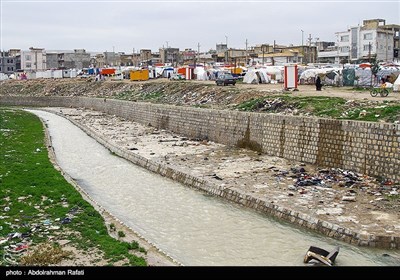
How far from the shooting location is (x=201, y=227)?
13.1m

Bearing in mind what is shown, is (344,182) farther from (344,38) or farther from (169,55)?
(169,55)

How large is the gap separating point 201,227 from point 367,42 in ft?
256

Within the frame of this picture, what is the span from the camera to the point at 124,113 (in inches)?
1932

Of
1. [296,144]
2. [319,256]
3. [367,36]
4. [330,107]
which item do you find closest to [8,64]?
[367,36]

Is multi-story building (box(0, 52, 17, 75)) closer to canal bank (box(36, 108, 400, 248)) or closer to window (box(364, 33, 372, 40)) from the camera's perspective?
window (box(364, 33, 372, 40))

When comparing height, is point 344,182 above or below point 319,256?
above

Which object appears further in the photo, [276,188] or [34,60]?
[34,60]

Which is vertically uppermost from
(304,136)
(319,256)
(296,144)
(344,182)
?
(304,136)

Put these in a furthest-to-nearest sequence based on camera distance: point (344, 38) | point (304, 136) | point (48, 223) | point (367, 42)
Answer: point (344, 38), point (367, 42), point (304, 136), point (48, 223)

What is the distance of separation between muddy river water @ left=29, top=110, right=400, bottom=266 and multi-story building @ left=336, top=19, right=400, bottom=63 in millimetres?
69704

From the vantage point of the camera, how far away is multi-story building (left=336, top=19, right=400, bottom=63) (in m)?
81.5

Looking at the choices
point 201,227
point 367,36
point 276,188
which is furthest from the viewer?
point 367,36

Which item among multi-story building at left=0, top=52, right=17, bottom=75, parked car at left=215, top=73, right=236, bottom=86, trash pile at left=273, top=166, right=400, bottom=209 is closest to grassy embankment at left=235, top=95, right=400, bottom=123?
trash pile at left=273, top=166, right=400, bottom=209
